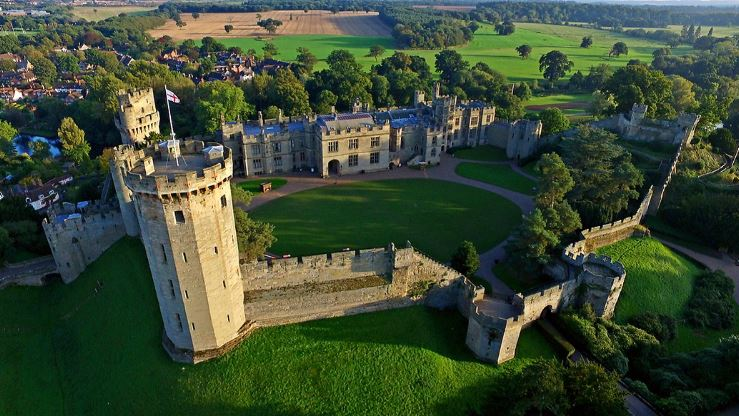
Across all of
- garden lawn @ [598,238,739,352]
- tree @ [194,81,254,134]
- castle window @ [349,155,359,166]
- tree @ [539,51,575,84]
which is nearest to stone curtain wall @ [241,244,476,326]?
garden lawn @ [598,238,739,352]

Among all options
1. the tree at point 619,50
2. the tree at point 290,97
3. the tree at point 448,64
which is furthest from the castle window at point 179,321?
the tree at point 619,50

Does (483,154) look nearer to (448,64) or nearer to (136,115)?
(136,115)

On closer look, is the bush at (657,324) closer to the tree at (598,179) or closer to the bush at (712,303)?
the bush at (712,303)

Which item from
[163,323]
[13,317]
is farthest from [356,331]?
[13,317]

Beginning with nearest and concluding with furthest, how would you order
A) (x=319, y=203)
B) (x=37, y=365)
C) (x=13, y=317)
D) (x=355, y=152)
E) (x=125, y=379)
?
(x=125, y=379) → (x=37, y=365) → (x=13, y=317) → (x=319, y=203) → (x=355, y=152)

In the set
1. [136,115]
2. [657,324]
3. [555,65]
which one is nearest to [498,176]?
[657,324]

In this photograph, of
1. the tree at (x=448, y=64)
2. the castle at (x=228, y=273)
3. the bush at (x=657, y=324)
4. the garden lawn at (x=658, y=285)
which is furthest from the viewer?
the tree at (x=448, y=64)

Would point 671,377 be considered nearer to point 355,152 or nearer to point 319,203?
point 319,203
